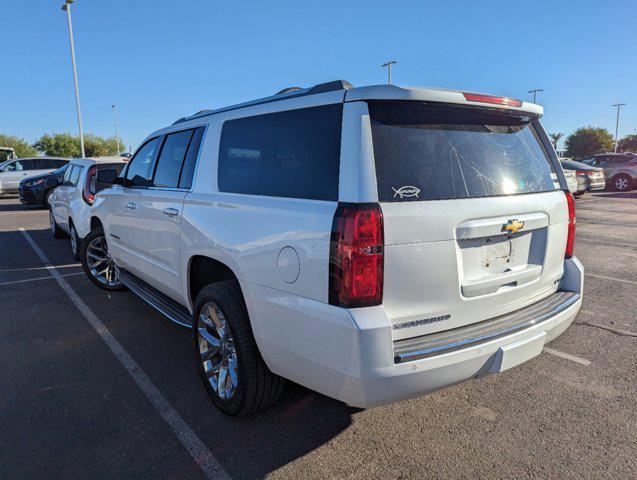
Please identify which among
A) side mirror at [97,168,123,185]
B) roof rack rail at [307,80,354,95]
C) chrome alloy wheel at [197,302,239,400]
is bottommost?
chrome alloy wheel at [197,302,239,400]

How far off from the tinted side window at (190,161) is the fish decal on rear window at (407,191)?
1.88 m

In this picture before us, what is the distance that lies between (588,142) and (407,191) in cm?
7377

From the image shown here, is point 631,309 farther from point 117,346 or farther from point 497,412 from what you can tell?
point 117,346

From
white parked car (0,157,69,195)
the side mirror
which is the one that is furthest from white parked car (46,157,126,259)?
white parked car (0,157,69,195)

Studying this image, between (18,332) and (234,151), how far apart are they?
313 centimetres

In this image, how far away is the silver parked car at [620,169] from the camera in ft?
68.9

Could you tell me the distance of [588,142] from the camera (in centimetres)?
6366

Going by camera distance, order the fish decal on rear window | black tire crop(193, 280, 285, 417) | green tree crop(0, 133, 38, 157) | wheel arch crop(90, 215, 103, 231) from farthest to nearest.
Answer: green tree crop(0, 133, 38, 157)
wheel arch crop(90, 215, 103, 231)
black tire crop(193, 280, 285, 417)
the fish decal on rear window

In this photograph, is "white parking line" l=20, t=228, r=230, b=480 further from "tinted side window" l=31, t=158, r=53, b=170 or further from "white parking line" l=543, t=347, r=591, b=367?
"tinted side window" l=31, t=158, r=53, b=170

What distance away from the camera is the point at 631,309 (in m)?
4.86

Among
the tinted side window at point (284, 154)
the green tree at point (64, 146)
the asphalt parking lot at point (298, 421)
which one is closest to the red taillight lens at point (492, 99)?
the tinted side window at point (284, 154)

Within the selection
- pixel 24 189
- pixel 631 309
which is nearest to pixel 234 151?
pixel 631 309

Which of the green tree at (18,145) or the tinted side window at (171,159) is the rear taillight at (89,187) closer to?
the tinted side window at (171,159)

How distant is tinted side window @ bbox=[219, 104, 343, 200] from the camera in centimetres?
226
